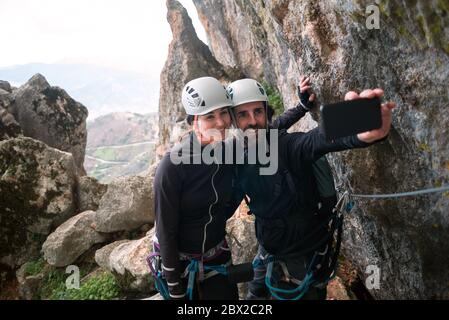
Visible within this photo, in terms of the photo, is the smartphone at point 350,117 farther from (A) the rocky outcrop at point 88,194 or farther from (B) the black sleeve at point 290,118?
(A) the rocky outcrop at point 88,194

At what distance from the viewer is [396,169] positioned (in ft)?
15.1

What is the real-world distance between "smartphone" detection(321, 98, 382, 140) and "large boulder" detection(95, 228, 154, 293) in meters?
7.81

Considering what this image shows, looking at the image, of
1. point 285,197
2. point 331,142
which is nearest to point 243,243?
point 285,197

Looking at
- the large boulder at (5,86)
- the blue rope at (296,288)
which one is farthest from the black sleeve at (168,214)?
the large boulder at (5,86)

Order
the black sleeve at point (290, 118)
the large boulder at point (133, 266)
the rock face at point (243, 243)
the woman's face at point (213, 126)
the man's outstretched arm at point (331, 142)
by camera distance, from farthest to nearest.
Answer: the large boulder at point (133, 266) < the rock face at point (243, 243) < the black sleeve at point (290, 118) < the woman's face at point (213, 126) < the man's outstretched arm at point (331, 142)

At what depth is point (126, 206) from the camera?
12.3 metres

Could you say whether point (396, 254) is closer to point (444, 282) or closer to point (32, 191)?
point (444, 282)

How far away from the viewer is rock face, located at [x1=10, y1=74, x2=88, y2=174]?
21438 mm

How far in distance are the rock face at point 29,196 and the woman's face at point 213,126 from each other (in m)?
12.0

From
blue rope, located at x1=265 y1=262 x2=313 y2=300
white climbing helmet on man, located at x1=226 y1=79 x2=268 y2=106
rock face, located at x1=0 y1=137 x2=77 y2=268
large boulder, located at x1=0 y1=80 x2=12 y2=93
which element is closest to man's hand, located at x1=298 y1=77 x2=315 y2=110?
white climbing helmet on man, located at x1=226 y1=79 x2=268 y2=106

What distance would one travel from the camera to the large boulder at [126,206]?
1230 centimetres

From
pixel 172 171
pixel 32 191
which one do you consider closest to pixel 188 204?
pixel 172 171
